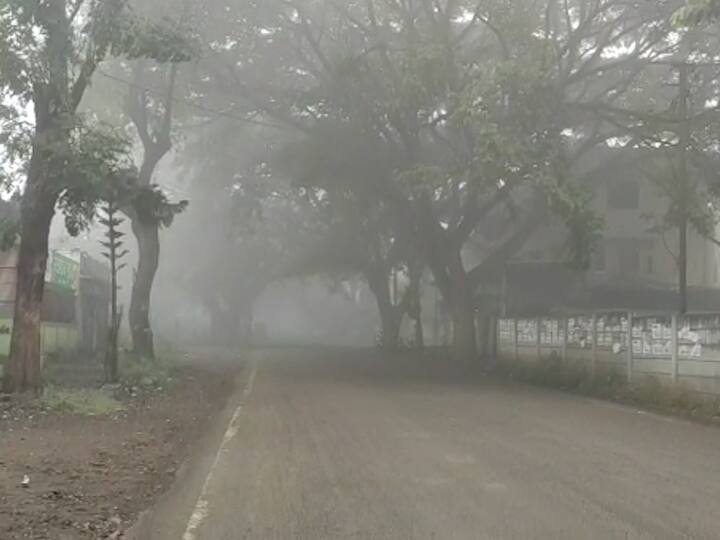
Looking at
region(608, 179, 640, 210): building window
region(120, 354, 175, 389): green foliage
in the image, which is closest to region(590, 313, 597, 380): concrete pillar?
region(120, 354, 175, 389): green foliage

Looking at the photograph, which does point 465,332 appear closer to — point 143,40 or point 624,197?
point 624,197

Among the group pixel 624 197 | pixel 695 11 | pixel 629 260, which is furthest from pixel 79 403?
pixel 629 260

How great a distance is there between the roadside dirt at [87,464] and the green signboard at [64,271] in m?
9.94

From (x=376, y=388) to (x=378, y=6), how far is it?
37.1 ft

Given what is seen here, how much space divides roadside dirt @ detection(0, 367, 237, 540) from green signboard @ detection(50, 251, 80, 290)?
9940mm

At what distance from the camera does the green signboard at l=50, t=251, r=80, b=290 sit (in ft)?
89.1

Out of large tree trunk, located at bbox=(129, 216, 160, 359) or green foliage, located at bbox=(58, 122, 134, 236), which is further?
large tree trunk, located at bbox=(129, 216, 160, 359)

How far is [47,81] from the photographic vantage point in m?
16.3

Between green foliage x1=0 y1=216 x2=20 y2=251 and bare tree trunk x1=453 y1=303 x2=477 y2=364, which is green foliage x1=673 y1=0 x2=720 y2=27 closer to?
green foliage x1=0 y1=216 x2=20 y2=251

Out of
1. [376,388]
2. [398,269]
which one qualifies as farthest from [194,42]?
[398,269]

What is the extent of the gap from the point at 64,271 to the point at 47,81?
13296 mm

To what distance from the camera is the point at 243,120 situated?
31125mm

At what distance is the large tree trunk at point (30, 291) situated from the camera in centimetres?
1719

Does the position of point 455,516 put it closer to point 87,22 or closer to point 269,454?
point 269,454
